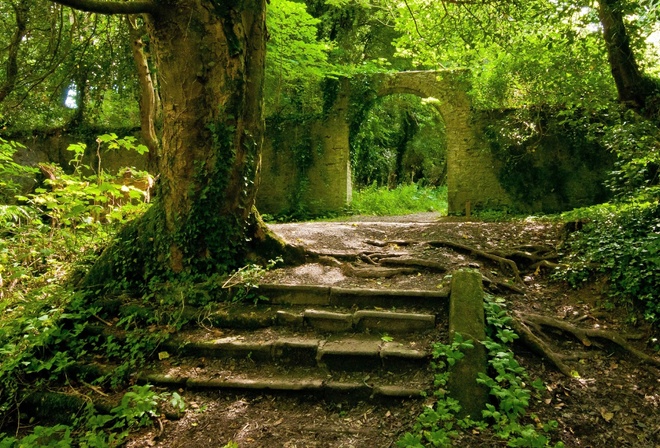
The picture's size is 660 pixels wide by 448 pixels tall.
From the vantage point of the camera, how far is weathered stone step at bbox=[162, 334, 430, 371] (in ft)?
10.7

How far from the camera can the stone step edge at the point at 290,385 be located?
2.98 meters

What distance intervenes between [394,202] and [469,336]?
10.4m

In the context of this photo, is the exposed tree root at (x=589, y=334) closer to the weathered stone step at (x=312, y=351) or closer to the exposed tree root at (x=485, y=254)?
the exposed tree root at (x=485, y=254)

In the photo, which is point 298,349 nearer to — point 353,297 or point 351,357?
point 351,357

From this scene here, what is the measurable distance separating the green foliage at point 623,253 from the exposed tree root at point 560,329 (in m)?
0.37

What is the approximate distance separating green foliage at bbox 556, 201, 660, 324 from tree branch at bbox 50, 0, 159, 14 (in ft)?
16.9

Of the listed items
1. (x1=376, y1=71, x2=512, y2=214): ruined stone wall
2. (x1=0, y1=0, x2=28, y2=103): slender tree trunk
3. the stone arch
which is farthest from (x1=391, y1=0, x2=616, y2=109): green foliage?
(x1=0, y1=0, x2=28, y2=103): slender tree trunk

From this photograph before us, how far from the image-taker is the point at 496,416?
2586mm

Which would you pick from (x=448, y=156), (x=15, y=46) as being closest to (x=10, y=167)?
(x=15, y=46)

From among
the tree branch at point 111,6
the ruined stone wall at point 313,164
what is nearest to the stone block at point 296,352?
the tree branch at point 111,6

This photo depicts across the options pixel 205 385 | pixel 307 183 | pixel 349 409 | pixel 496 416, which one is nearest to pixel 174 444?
A: pixel 205 385

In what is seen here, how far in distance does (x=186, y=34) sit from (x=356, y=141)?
798cm

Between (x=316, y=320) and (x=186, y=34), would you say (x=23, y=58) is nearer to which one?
(x=186, y=34)

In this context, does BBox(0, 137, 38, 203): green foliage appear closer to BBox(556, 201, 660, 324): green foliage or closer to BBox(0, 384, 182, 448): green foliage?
BBox(0, 384, 182, 448): green foliage
